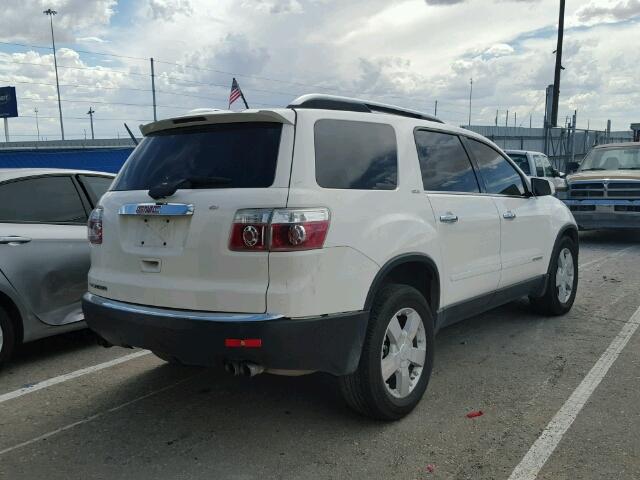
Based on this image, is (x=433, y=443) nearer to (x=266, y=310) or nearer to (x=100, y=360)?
(x=266, y=310)

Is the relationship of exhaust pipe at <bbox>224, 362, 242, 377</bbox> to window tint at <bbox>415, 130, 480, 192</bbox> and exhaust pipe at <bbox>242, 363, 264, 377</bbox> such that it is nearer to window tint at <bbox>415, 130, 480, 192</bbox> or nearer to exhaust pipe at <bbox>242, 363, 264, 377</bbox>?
exhaust pipe at <bbox>242, 363, 264, 377</bbox>

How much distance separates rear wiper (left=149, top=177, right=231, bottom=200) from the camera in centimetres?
319

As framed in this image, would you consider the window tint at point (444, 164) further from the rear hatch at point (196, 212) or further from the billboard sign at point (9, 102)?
the billboard sign at point (9, 102)

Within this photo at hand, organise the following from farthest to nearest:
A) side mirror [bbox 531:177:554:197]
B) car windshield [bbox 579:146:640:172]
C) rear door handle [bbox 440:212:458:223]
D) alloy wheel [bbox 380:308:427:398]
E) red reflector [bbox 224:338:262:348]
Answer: car windshield [bbox 579:146:640:172] → side mirror [bbox 531:177:554:197] → rear door handle [bbox 440:212:458:223] → alloy wheel [bbox 380:308:427:398] → red reflector [bbox 224:338:262:348]

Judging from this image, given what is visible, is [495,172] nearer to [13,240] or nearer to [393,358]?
[393,358]

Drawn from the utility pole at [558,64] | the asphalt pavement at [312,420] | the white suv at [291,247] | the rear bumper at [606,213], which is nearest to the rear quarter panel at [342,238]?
the white suv at [291,247]

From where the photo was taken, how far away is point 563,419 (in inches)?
141

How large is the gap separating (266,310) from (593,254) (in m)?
9.07

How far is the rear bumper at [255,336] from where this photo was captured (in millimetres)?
2926

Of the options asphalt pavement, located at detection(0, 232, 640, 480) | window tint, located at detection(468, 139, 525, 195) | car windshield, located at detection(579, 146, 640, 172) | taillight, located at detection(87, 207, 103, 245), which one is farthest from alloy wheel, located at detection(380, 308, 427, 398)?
car windshield, located at detection(579, 146, 640, 172)

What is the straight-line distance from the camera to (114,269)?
3.47 m

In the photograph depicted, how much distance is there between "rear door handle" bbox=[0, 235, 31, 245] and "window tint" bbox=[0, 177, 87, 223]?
19 centimetres

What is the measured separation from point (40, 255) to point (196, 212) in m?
2.13

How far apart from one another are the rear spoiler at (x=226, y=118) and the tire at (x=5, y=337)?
74.5 inches
